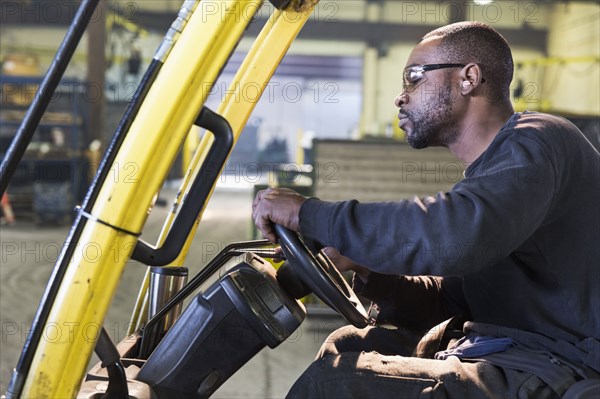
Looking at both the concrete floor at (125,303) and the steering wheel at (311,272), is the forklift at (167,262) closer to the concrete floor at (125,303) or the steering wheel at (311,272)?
the steering wheel at (311,272)

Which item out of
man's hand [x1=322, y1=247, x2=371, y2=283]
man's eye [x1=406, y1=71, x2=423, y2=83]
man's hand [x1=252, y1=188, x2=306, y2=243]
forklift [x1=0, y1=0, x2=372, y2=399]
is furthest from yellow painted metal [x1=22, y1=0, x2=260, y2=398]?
man's hand [x1=322, y1=247, x2=371, y2=283]

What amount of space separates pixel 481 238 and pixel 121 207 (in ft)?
2.37

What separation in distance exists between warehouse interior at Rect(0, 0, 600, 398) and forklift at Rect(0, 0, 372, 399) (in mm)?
60

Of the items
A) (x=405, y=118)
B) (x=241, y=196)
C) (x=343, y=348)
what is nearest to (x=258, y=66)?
(x=405, y=118)

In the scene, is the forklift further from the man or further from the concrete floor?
the concrete floor

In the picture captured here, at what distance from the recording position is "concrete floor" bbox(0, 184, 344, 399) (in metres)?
4.53

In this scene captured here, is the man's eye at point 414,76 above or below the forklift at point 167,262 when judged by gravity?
above

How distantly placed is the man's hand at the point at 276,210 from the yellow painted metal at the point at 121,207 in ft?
1.16

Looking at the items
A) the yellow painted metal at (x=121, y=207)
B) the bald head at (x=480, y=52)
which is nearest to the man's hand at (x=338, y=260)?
the bald head at (x=480, y=52)

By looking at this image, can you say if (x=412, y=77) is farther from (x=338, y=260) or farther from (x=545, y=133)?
(x=338, y=260)

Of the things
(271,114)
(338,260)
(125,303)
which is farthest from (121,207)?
(271,114)

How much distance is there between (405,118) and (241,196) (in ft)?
50.4

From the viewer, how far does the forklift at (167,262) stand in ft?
4.35

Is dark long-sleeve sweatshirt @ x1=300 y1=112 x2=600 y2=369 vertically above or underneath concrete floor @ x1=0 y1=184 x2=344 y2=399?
above
